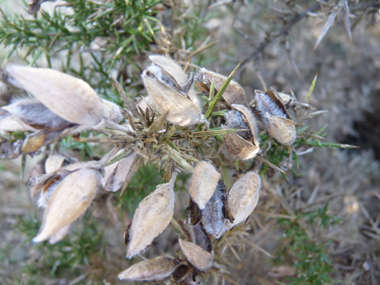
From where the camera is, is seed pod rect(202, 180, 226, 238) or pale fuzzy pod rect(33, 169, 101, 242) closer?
pale fuzzy pod rect(33, 169, 101, 242)

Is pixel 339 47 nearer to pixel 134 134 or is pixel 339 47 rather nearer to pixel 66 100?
pixel 134 134

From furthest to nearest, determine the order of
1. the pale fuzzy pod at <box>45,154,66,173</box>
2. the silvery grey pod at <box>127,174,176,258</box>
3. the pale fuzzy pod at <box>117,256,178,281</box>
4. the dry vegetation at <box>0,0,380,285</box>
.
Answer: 1. the dry vegetation at <box>0,0,380,285</box>
2. the pale fuzzy pod at <box>45,154,66,173</box>
3. the pale fuzzy pod at <box>117,256,178,281</box>
4. the silvery grey pod at <box>127,174,176,258</box>

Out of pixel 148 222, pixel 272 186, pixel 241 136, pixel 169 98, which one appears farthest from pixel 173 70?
pixel 272 186

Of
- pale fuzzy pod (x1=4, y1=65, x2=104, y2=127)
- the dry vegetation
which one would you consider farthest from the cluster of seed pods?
the dry vegetation

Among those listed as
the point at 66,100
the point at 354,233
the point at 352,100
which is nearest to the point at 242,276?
the point at 354,233

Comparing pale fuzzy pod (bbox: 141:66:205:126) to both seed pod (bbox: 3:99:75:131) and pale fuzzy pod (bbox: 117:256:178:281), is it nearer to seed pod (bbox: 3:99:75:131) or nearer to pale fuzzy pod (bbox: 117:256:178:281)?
seed pod (bbox: 3:99:75:131)

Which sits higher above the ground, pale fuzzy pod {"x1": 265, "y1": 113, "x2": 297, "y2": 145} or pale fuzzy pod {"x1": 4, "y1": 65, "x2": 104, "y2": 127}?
pale fuzzy pod {"x1": 4, "y1": 65, "x2": 104, "y2": 127}

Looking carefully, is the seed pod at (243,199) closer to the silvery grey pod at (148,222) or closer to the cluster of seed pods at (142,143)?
the cluster of seed pods at (142,143)
